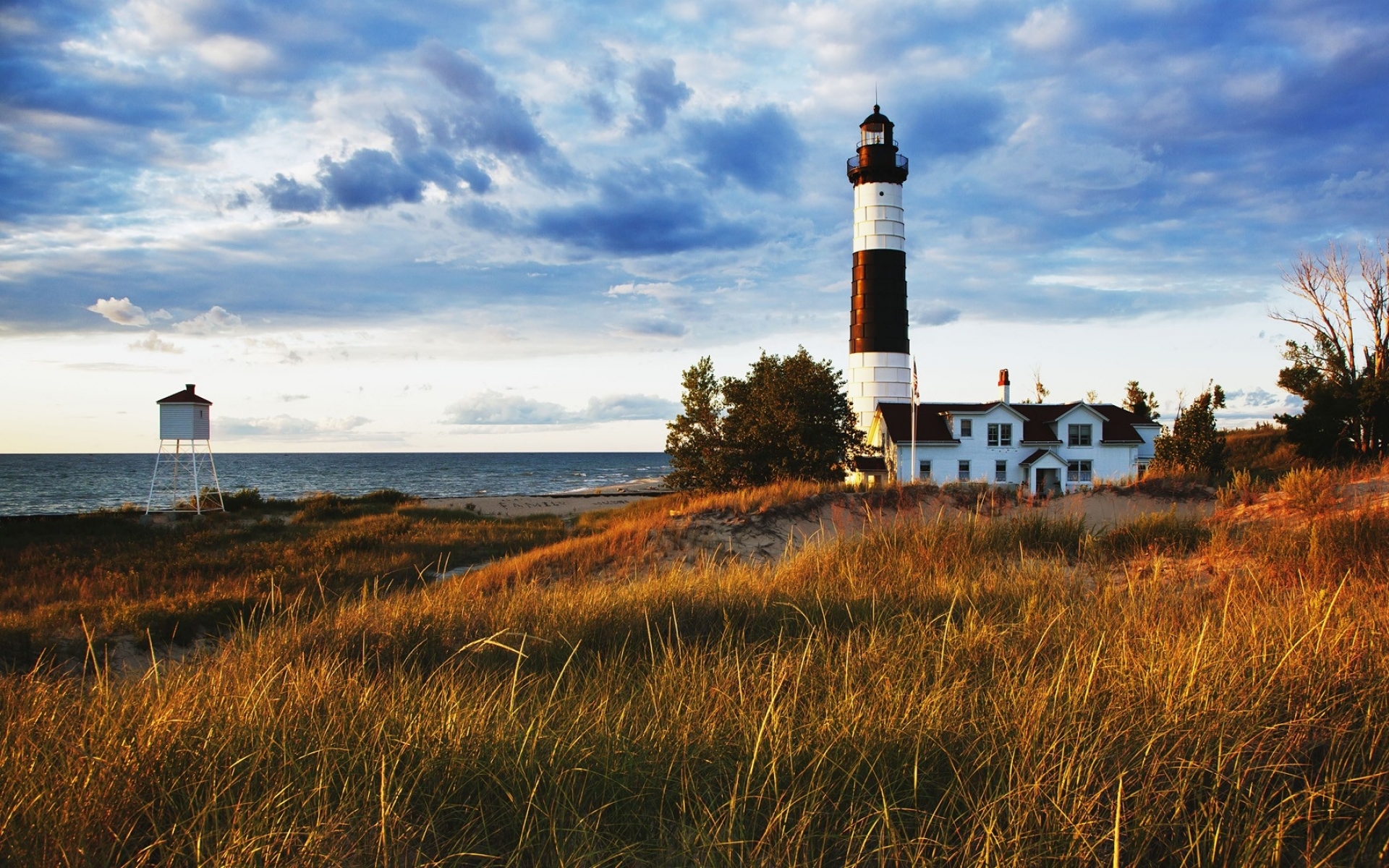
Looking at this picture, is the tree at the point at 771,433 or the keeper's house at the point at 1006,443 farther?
the keeper's house at the point at 1006,443

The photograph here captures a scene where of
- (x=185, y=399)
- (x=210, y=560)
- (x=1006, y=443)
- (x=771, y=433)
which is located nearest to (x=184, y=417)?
(x=185, y=399)

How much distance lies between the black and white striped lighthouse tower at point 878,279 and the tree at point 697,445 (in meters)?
6.63

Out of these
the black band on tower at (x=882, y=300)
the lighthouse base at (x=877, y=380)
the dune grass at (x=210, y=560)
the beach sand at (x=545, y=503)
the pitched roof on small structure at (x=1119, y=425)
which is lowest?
the beach sand at (x=545, y=503)

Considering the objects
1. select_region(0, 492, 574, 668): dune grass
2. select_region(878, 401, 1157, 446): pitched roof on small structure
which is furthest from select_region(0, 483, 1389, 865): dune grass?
select_region(878, 401, 1157, 446): pitched roof on small structure

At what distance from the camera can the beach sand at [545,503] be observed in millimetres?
34344

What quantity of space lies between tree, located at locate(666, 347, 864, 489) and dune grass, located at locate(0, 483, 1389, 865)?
83.4 feet

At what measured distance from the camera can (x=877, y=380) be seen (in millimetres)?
35094

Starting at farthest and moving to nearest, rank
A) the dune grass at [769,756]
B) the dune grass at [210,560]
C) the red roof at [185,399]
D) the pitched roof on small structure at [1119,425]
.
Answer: the pitched roof on small structure at [1119,425] → the red roof at [185,399] → the dune grass at [210,560] → the dune grass at [769,756]

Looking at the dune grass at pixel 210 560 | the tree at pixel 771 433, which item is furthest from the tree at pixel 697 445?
the dune grass at pixel 210 560

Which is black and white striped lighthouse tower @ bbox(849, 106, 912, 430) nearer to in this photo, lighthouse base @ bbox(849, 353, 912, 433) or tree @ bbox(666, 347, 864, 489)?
lighthouse base @ bbox(849, 353, 912, 433)

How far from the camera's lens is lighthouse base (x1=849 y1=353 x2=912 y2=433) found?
3503 centimetres

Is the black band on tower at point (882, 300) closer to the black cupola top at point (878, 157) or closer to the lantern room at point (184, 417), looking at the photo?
the black cupola top at point (878, 157)

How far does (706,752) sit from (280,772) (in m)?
1.51

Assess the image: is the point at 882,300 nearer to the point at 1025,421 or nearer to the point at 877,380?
the point at 877,380
